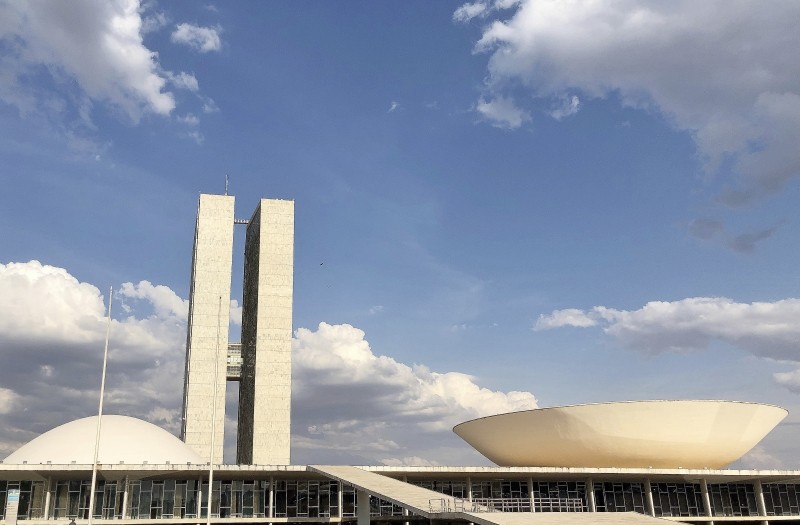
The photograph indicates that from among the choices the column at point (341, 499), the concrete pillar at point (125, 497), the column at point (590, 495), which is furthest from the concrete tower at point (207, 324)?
the column at point (590, 495)

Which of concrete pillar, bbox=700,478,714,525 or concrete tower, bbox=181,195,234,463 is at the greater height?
concrete tower, bbox=181,195,234,463

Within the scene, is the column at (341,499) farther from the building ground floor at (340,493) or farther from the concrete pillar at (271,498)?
the concrete pillar at (271,498)

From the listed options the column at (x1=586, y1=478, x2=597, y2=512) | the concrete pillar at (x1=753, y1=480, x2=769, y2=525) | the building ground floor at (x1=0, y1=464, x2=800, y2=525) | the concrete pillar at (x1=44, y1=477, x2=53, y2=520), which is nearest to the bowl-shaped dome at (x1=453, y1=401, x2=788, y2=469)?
the building ground floor at (x1=0, y1=464, x2=800, y2=525)

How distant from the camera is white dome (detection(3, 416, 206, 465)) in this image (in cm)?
4528

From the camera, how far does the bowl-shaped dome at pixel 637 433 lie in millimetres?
49844

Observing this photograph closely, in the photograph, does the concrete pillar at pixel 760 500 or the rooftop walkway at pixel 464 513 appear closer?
the rooftop walkway at pixel 464 513

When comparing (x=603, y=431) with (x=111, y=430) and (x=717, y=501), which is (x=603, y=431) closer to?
(x=717, y=501)

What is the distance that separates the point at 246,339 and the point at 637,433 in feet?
150

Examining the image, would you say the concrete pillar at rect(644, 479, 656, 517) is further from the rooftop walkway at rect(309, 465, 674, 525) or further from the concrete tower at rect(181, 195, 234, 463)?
the concrete tower at rect(181, 195, 234, 463)

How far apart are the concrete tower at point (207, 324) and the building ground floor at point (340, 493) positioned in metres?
20.2

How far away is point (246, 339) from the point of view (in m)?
80.4

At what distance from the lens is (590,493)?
176ft

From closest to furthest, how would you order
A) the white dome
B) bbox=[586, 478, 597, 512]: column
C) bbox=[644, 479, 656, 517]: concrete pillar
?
the white dome → bbox=[586, 478, 597, 512]: column → bbox=[644, 479, 656, 517]: concrete pillar

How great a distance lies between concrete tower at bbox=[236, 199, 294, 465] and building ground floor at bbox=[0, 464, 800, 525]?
2180cm
